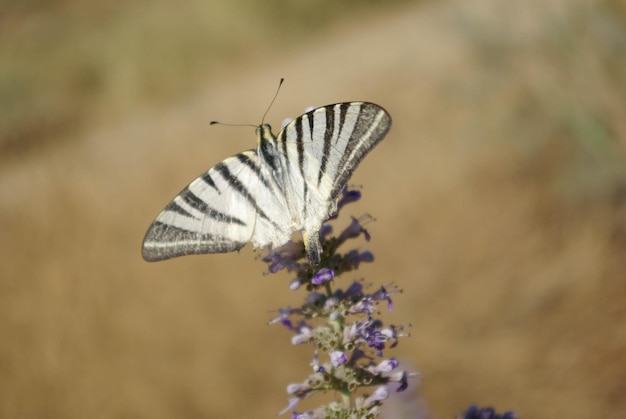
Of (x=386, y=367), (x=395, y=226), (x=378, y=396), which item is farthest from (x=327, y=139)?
(x=395, y=226)

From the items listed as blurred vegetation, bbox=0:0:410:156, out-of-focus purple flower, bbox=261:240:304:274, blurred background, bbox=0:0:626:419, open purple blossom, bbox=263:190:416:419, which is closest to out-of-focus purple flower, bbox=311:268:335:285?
open purple blossom, bbox=263:190:416:419

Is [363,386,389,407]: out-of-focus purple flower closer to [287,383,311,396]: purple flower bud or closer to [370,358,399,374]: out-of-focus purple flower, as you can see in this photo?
[370,358,399,374]: out-of-focus purple flower

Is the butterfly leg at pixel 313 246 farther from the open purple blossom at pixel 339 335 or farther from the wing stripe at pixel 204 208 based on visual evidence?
the wing stripe at pixel 204 208

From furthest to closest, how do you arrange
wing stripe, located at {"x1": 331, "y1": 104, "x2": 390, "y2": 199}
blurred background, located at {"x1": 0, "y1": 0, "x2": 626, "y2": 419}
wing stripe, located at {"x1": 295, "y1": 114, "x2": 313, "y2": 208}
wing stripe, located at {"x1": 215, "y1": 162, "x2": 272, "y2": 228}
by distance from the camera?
blurred background, located at {"x1": 0, "y1": 0, "x2": 626, "y2": 419} → wing stripe, located at {"x1": 215, "y1": 162, "x2": 272, "y2": 228} → wing stripe, located at {"x1": 295, "y1": 114, "x2": 313, "y2": 208} → wing stripe, located at {"x1": 331, "y1": 104, "x2": 390, "y2": 199}

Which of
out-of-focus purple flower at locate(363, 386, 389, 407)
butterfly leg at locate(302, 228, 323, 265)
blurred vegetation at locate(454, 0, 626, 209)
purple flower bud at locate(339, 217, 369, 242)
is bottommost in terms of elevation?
out-of-focus purple flower at locate(363, 386, 389, 407)

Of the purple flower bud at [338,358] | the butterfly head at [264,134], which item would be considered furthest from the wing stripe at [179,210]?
the purple flower bud at [338,358]

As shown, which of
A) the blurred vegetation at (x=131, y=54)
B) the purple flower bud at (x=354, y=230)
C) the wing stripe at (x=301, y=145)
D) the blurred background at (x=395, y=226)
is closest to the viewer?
the wing stripe at (x=301, y=145)
